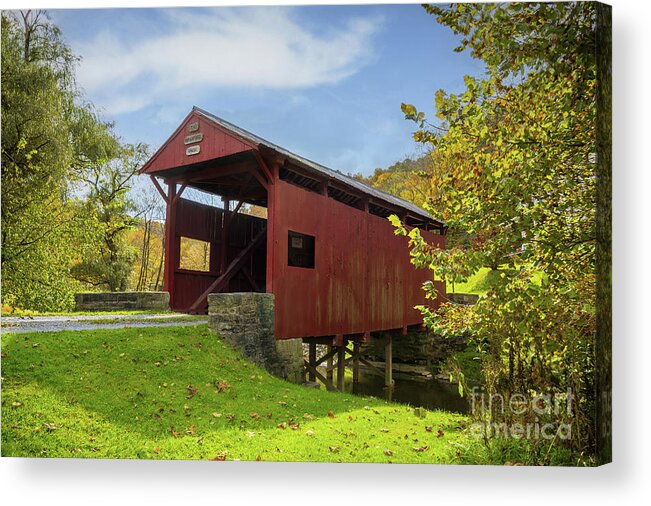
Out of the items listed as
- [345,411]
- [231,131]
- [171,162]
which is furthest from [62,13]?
[345,411]

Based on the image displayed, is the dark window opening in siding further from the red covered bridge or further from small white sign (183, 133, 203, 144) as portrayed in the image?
small white sign (183, 133, 203, 144)

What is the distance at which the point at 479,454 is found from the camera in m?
4.87

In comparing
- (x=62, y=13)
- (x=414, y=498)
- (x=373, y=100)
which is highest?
(x=62, y=13)

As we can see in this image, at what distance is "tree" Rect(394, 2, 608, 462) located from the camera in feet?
14.3

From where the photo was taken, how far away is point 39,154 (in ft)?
21.7

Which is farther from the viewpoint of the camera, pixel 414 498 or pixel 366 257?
pixel 366 257

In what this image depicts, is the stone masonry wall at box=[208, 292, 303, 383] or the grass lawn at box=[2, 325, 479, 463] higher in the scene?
the stone masonry wall at box=[208, 292, 303, 383]

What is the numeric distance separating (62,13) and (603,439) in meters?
7.66

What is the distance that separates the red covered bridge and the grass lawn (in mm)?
1979

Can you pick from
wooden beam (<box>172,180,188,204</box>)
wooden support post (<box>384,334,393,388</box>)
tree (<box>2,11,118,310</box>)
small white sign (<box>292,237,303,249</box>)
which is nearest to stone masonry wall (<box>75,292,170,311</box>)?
tree (<box>2,11,118,310</box>)

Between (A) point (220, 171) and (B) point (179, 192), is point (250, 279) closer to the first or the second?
(B) point (179, 192)

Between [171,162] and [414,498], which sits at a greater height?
[171,162]

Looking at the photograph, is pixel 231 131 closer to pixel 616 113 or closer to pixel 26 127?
pixel 26 127

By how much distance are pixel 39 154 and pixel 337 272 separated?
5.45 m
